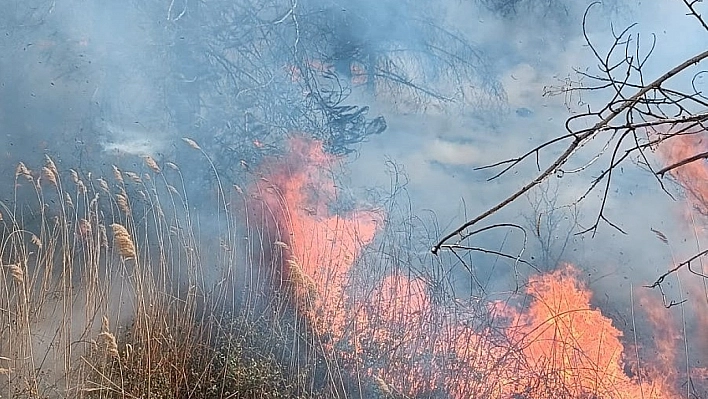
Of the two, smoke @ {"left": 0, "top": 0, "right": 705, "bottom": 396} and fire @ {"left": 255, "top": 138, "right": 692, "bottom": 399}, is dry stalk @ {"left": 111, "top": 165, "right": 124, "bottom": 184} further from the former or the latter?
fire @ {"left": 255, "top": 138, "right": 692, "bottom": 399}

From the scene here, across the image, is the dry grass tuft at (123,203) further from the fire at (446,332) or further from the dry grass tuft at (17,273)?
the fire at (446,332)

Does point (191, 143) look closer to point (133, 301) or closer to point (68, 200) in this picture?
point (68, 200)

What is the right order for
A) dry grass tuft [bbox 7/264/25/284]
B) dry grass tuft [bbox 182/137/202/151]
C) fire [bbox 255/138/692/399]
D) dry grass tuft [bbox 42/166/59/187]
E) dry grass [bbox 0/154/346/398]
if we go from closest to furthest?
1. dry grass tuft [bbox 7/264/25/284]
2. dry grass [bbox 0/154/346/398]
3. dry grass tuft [bbox 42/166/59/187]
4. fire [bbox 255/138/692/399]
5. dry grass tuft [bbox 182/137/202/151]

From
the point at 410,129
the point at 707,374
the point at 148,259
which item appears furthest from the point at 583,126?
the point at 148,259

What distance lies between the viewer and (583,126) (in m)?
3.50

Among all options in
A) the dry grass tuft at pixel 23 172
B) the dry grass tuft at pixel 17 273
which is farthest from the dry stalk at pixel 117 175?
the dry grass tuft at pixel 17 273

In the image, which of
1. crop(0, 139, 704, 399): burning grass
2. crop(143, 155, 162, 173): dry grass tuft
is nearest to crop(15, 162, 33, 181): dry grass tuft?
crop(0, 139, 704, 399): burning grass

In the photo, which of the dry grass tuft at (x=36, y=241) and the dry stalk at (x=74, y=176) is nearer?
the dry grass tuft at (x=36, y=241)

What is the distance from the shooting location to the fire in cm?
293

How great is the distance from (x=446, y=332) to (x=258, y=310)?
0.90m

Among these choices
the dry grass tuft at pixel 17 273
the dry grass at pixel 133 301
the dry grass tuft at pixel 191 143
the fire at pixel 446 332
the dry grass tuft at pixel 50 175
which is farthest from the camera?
the dry grass tuft at pixel 191 143

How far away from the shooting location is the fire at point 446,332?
115 inches

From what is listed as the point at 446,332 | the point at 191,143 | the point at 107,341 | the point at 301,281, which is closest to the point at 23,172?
the point at 191,143

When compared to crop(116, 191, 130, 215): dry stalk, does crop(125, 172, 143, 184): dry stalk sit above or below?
above
